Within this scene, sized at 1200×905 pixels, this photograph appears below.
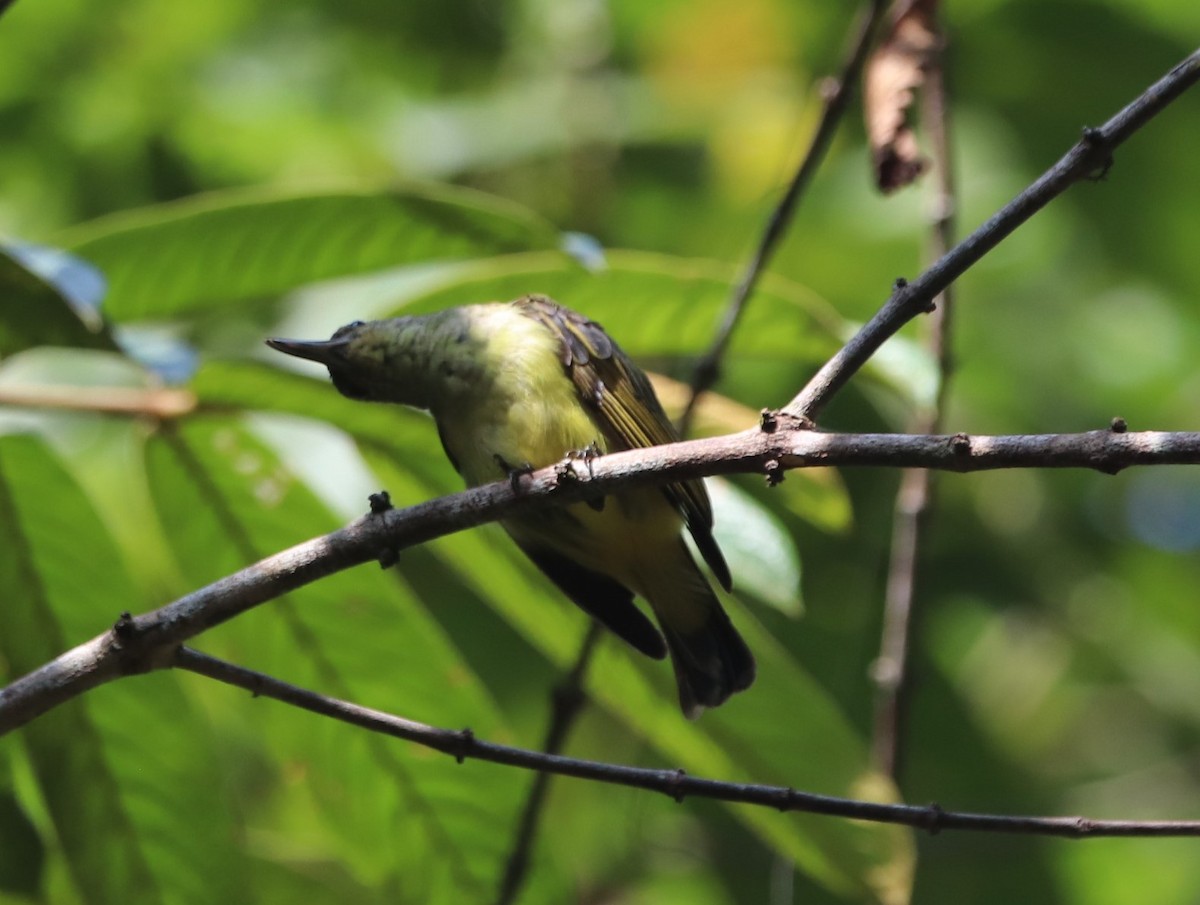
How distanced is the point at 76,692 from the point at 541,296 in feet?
4.62

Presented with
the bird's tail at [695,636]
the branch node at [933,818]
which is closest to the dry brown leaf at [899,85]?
the bird's tail at [695,636]

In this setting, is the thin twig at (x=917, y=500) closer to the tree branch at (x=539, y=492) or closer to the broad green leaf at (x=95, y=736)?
the tree branch at (x=539, y=492)

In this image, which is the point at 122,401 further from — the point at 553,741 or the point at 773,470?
the point at 773,470

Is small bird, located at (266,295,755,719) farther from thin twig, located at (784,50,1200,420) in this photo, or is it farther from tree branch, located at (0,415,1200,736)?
thin twig, located at (784,50,1200,420)

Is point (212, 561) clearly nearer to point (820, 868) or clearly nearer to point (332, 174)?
point (820, 868)

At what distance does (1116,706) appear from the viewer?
20.9ft

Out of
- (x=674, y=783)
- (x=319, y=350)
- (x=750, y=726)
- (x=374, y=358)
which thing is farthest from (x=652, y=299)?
(x=674, y=783)

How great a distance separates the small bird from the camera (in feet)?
9.58

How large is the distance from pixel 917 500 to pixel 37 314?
1895 millimetres

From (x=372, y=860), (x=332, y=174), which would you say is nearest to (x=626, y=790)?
(x=372, y=860)

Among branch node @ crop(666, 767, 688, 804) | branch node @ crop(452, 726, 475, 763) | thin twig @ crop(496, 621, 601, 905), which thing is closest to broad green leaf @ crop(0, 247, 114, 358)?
branch node @ crop(452, 726, 475, 763)

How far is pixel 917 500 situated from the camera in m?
3.33

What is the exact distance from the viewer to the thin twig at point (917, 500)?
3.20m

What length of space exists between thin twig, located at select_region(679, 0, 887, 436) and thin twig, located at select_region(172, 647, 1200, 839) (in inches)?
37.6
